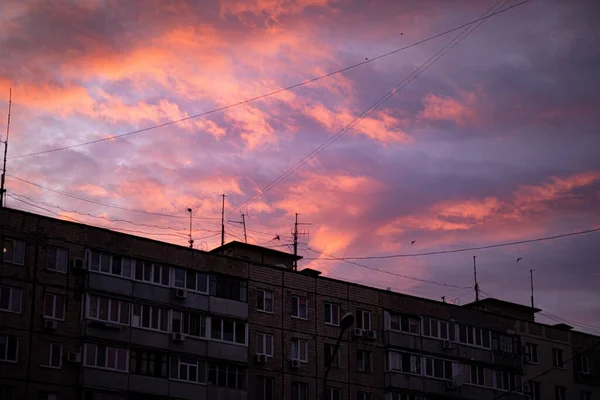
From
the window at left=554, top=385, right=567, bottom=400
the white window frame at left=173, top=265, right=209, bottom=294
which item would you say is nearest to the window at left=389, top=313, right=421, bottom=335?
the window at left=554, top=385, right=567, bottom=400

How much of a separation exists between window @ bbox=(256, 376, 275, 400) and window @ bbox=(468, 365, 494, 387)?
60.1ft

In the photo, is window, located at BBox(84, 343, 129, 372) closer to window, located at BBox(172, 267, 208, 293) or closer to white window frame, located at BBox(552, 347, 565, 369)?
window, located at BBox(172, 267, 208, 293)

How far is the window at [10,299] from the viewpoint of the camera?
59562 mm

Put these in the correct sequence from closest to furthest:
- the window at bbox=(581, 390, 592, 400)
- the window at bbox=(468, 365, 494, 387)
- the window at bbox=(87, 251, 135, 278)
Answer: the window at bbox=(87, 251, 135, 278) → the window at bbox=(468, 365, 494, 387) → the window at bbox=(581, 390, 592, 400)

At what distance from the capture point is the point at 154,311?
65812mm

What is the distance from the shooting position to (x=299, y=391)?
234 ft

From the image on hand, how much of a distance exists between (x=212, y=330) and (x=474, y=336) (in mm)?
23559

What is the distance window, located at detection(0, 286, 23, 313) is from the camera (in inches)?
2345

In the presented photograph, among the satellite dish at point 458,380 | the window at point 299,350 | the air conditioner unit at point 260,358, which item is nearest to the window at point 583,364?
the satellite dish at point 458,380

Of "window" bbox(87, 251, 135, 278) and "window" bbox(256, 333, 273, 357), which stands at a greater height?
"window" bbox(87, 251, 135, 278)

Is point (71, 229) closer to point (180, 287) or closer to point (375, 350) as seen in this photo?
point (180, 287)

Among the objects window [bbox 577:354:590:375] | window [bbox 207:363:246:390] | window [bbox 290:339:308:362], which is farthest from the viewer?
window [bbox 577:354:590:375]

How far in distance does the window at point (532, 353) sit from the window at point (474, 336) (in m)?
4.32

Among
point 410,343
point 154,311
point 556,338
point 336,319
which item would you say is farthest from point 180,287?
point 556,338
